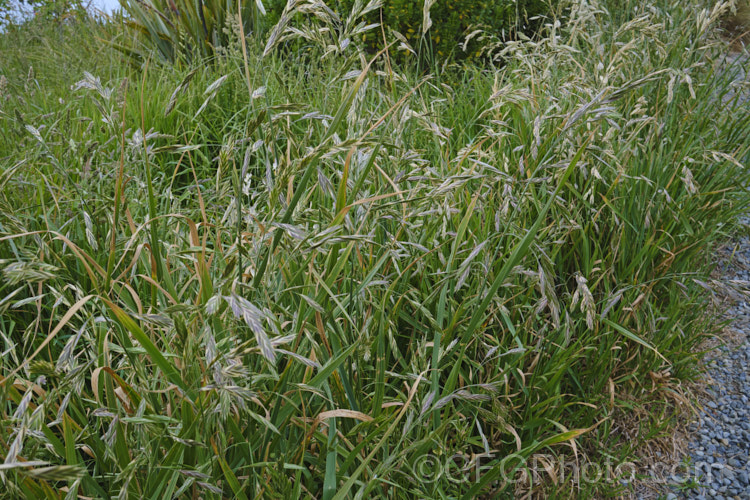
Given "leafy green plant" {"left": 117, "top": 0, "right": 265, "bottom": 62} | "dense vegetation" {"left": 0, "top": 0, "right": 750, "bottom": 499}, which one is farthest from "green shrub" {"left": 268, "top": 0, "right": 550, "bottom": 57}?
"dense vegetation" {"left": 0, "top": 0, "right": 750, "bottom": 499}

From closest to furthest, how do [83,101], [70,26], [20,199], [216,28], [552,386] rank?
[552,386] < [20,199] < [83,101] < [216,28] < [70,26]

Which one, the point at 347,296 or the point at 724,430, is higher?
the point at 347,296

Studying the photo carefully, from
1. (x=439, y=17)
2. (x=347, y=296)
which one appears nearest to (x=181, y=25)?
(x=439, y=17)

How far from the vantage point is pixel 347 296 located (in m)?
1.67

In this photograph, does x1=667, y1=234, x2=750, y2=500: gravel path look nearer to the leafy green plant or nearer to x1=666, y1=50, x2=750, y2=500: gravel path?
x1=666, y1=50, x2=750, y2=500: gravel path

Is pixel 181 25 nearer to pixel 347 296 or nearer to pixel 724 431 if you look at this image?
pixel 347 296

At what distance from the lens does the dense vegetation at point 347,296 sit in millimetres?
1188

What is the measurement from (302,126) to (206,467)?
257 centimetres

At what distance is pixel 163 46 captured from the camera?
5.03 m

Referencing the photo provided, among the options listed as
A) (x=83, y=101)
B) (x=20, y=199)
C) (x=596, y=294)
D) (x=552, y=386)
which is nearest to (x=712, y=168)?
(x=596, y=294)

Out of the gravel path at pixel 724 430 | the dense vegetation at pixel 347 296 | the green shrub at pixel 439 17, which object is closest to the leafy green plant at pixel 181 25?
the green shrub at pixel 439 17

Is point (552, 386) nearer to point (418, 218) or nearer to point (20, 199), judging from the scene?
point (418, 218)

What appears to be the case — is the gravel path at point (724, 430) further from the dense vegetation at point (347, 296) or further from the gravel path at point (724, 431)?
the dense vegetation at point (347, 296)

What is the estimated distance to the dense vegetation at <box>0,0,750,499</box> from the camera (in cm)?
119
